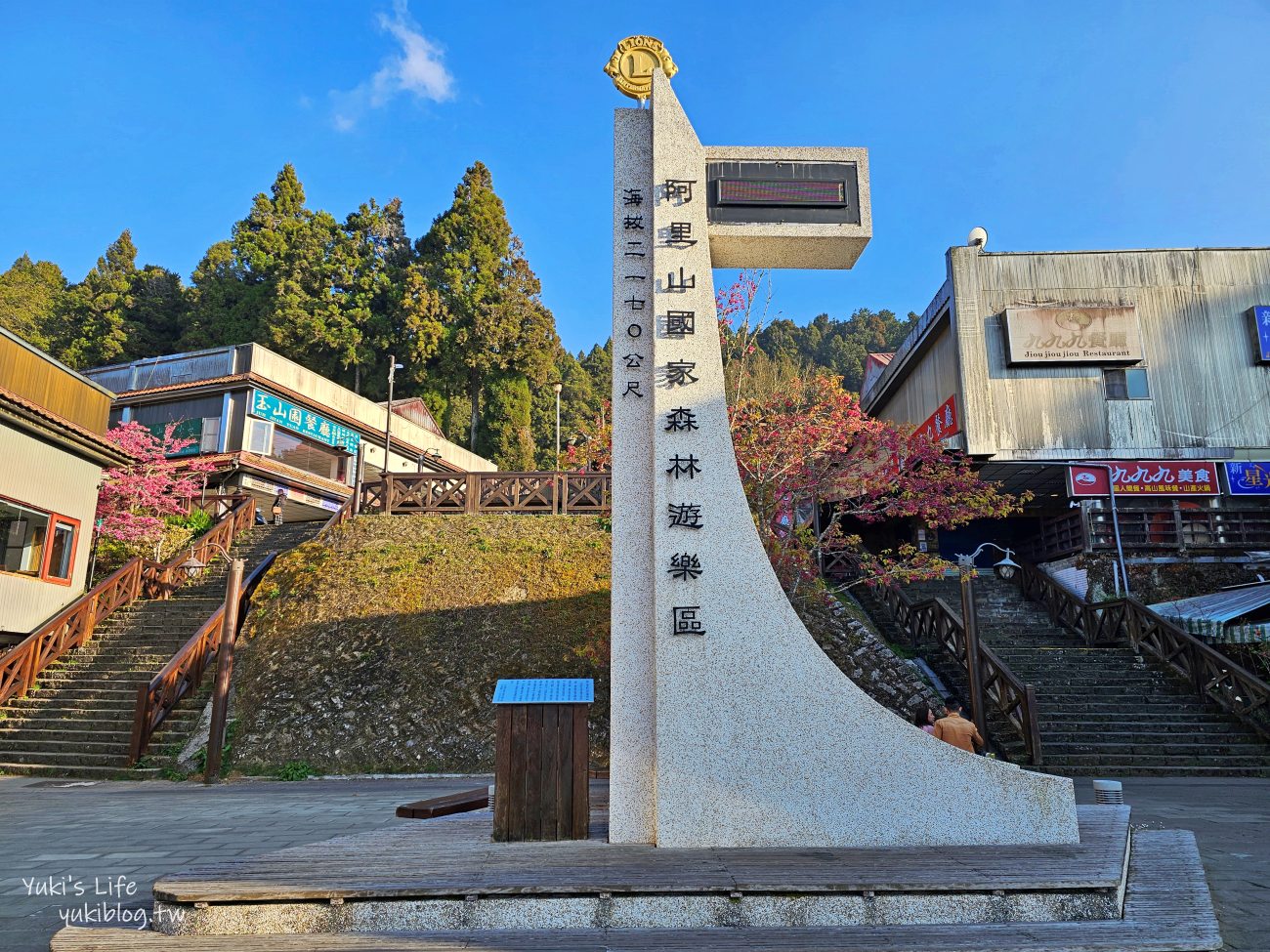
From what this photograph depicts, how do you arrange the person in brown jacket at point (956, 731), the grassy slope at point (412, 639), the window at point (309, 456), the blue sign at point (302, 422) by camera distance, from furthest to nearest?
1. the window at point (309, 456)
2. the blue sign at point (302, 422)
3. the grassy slope at point (412, 639)
4. the person in brown jacket at point (956, 731)

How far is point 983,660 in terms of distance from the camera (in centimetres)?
1373

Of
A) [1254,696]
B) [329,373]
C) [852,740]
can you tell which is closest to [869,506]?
[1254,696]

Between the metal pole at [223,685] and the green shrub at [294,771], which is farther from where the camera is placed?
the green shrub at [294,771]

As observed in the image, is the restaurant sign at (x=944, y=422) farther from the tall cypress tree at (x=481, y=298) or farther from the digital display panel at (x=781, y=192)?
the tall cypress tree at (x=481, y=298)

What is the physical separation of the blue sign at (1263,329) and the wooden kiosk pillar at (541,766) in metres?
22.0

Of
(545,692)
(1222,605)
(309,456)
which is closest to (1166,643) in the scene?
(1222,605)

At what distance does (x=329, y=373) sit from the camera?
38.8 meters

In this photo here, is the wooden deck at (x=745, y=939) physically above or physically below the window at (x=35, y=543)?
below

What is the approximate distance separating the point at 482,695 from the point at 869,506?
6.90 meters

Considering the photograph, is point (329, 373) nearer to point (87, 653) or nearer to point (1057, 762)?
point (87, 653)

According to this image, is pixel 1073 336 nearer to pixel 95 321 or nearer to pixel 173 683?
pixel 173 683

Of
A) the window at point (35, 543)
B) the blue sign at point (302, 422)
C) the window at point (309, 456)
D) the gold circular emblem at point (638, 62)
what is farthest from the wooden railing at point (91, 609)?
the gold circular emblem at point (638, 62)

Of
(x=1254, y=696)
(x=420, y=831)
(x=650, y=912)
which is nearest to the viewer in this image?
(x=650, y=912)

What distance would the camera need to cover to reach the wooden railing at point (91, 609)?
14.2m
